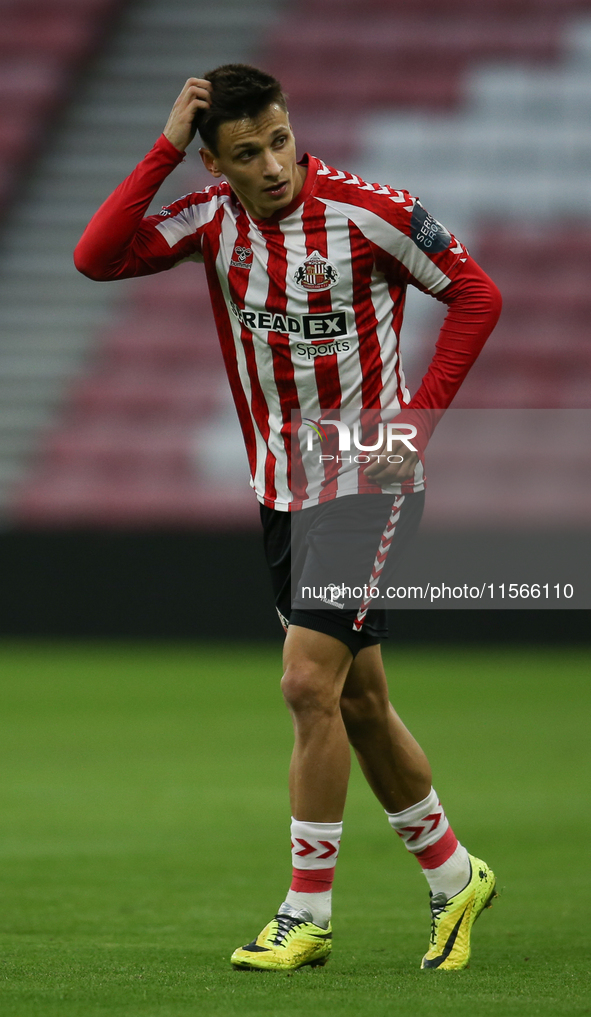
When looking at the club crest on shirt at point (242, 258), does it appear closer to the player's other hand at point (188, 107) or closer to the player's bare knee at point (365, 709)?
the player's other hand at point (188, 107)

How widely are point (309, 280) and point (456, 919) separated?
4.72 feet

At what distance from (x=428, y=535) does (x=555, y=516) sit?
111 centimetres

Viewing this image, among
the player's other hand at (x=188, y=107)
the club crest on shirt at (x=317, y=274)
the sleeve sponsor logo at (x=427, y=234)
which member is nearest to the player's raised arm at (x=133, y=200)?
the player's other hand at (x=188, y=107)

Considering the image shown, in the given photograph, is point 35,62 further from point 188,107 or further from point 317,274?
point 317,274

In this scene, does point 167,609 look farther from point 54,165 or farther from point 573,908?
point 573,908

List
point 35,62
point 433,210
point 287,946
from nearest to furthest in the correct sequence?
point 287,946 < point 433,210 < point 35,62

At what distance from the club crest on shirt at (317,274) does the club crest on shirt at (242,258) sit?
0.12 metres

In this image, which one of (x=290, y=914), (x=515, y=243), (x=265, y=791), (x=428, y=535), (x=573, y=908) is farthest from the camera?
(x=515, y=243)

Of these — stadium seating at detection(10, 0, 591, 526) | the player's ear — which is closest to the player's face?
the player's ear

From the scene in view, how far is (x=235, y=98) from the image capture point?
2.79 metres

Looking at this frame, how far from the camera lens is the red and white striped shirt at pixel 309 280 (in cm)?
288

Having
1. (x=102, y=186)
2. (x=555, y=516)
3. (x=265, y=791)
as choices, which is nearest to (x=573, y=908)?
(x=265, y=791)

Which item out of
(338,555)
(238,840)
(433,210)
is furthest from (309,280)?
(433,210)

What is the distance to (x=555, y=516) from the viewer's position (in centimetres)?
948
